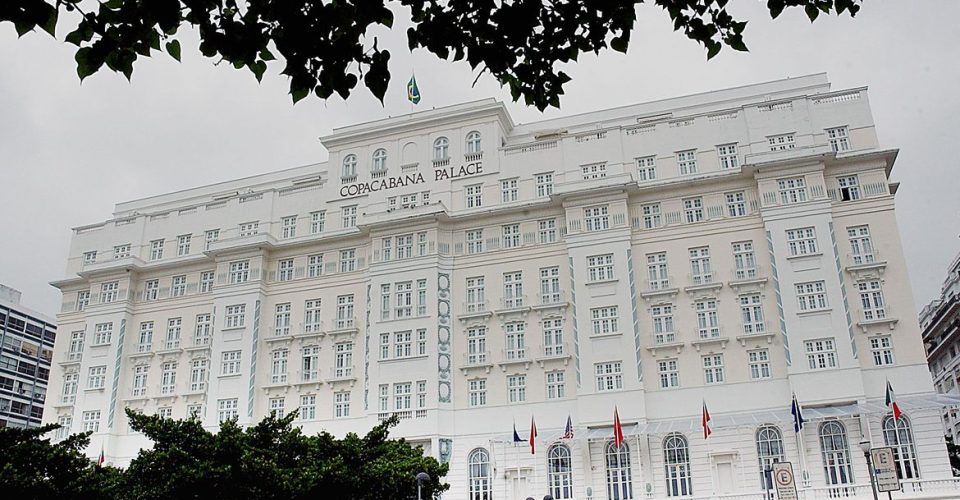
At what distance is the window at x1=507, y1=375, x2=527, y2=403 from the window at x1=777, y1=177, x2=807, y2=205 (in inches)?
557

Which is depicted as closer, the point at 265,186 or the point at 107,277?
the point at 107,277

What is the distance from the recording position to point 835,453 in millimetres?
33625

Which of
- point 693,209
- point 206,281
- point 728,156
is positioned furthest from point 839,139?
point 206,281

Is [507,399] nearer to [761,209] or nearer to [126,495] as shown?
[761,209]

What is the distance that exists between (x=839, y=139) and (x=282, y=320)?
28729 millimetres

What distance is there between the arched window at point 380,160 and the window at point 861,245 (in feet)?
75.7

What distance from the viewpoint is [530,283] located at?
40156 mm

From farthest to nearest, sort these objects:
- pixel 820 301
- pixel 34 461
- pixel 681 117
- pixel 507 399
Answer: pixel 681 117
pixel 507 399
pixel 820 301
pixel 34 461

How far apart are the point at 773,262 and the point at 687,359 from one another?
5.68 m

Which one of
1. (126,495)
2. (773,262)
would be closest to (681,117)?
(773,262)

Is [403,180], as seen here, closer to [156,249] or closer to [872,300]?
[156,249]

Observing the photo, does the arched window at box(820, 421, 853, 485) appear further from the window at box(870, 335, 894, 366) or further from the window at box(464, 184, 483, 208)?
the window at box(464, 184, 483, 208)

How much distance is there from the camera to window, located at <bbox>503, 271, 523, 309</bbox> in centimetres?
4000

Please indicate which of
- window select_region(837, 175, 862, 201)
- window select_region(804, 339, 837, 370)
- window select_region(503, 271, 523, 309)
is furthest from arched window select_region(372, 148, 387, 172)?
window select_region(804, 339, 837, 370)
